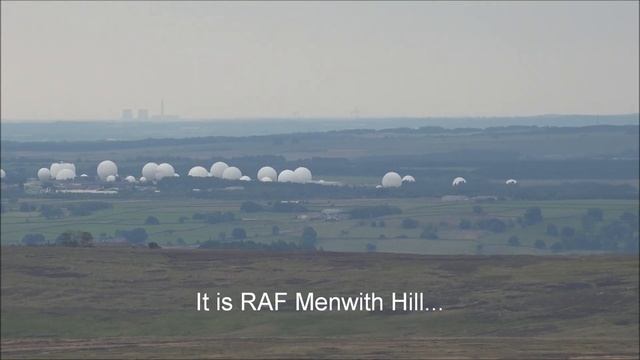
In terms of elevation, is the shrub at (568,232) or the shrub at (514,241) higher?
the shrub at (568,232)

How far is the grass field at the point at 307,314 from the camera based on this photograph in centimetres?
6072

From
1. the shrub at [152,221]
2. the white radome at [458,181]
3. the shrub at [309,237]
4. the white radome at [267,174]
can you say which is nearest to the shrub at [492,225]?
the shrub at [309,237]

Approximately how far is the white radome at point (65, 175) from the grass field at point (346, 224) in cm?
2800

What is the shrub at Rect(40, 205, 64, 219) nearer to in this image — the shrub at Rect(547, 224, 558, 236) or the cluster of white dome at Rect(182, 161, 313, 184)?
the shrub at Rect(547, 224, 558, 236)

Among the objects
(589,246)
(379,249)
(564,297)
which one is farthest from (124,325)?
(589,246)

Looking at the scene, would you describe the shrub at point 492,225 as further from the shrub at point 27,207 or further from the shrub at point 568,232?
the shrub at point 27,207

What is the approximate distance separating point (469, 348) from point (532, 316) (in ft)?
40.8

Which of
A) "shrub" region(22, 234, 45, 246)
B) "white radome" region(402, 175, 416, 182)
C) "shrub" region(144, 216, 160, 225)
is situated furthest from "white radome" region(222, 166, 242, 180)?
"shrub" region(22, 234, 45, 246)

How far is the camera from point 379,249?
12100 centimetres

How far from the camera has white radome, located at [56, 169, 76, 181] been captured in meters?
188

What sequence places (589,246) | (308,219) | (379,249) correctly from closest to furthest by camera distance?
(379,249), (589,246), (308,219)

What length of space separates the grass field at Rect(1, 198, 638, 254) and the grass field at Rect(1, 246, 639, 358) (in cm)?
3150

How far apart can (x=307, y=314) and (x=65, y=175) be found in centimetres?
12205

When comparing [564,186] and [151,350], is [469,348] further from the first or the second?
[564,186]
